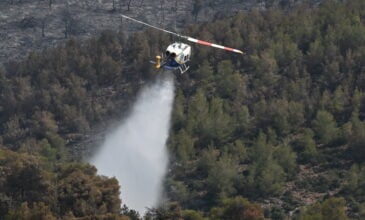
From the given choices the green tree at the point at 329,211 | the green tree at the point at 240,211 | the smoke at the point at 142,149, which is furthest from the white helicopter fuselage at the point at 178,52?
the smoke at the point at 142,149

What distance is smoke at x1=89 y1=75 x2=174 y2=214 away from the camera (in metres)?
91.1

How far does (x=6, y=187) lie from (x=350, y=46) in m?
46.6

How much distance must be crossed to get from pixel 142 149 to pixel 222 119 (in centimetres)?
1254

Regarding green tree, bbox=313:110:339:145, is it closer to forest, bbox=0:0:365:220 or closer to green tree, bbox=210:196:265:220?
forest, bbox=0:0:365:220

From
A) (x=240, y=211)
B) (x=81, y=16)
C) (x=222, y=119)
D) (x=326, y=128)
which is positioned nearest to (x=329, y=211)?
(x=240, y=211)

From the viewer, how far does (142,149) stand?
10325 cm

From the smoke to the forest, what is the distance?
158cm

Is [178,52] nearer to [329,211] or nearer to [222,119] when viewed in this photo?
[329,211]

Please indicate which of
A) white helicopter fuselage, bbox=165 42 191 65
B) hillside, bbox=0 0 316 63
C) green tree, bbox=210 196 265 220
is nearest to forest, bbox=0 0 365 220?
green tree, bbox=210 196 265 220

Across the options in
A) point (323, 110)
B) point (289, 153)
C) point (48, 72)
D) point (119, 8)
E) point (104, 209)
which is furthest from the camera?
point (119, 8)

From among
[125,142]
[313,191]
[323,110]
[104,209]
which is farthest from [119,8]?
[104,209]

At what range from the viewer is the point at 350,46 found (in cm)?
10519

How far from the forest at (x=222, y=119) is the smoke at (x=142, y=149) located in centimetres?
158

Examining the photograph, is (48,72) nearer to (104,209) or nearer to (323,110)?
(323,110)
